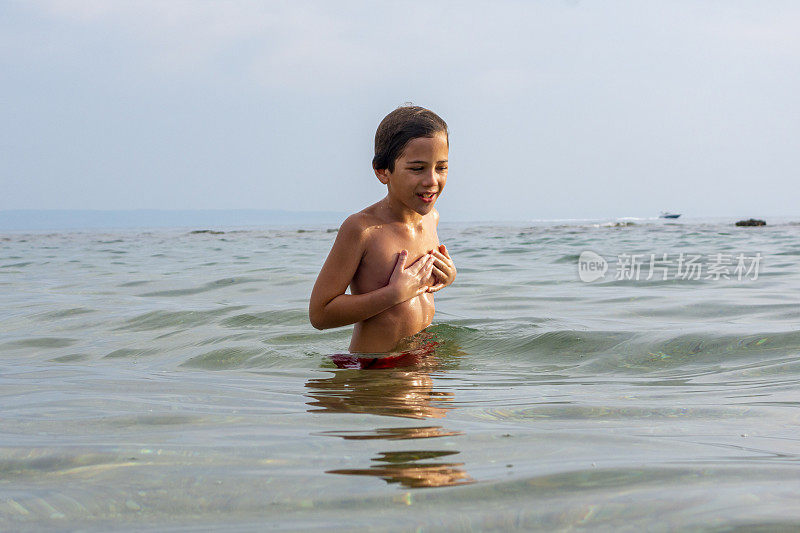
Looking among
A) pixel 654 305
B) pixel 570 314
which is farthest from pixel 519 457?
pixel 654 305

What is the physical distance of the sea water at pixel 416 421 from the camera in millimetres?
1508

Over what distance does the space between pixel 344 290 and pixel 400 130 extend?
87cm

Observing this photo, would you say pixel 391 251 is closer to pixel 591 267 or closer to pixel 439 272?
pixel 439 272

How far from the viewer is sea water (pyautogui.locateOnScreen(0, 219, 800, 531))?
1508mm

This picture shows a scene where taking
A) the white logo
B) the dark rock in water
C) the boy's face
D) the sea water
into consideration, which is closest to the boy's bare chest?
the boy's face

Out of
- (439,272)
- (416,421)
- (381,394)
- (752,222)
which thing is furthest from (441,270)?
(752,222)

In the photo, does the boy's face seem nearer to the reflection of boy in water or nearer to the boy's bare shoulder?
the boy's bare shoulder

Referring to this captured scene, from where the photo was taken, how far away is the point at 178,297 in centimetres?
761

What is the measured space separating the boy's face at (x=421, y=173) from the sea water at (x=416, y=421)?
0.87 m

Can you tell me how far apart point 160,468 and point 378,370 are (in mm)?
1945

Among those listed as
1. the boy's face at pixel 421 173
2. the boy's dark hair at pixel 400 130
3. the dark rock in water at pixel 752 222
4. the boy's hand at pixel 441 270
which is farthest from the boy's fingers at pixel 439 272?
the dark rock in water at pixel 752 222

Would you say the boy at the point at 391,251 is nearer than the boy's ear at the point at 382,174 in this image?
Yes

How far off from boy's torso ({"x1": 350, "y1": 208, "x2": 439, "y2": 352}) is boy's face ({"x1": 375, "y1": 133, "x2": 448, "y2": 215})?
0.64 feet

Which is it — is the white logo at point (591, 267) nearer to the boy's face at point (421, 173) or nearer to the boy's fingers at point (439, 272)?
the boy's fingers at point (439, 272)
